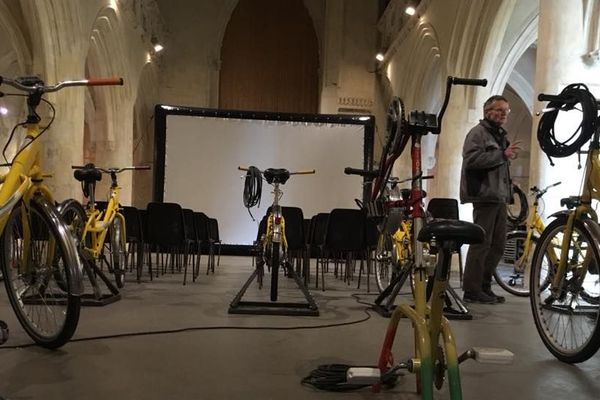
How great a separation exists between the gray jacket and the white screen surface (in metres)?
5.71

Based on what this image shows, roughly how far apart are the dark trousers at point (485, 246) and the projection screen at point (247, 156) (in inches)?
220

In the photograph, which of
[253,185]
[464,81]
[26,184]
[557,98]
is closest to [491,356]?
[464,81]

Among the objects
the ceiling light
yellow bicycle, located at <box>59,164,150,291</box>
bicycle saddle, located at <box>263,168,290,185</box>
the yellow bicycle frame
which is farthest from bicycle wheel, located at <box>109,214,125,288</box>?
the ceiling light

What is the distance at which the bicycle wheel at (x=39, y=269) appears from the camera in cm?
236

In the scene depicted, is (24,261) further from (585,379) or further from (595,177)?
(595,177)

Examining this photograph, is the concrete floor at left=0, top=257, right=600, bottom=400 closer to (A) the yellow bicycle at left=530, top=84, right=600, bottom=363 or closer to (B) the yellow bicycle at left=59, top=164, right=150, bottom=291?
(A) the yellow bicycle at left=530, top=84, right=600, bottom=363

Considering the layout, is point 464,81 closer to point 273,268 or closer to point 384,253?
point 273,268

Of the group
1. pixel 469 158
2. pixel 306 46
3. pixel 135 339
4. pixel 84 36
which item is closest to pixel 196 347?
pixel 135 339

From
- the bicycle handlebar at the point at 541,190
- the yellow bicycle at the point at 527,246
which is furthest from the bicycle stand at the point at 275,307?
the bicycle handlebar at the point at 541,190

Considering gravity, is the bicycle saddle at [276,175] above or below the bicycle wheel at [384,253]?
above

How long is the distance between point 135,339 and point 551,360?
6.94ft

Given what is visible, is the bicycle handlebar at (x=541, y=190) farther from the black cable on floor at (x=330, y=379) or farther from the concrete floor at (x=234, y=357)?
the black cable on floor at (x=330, y=379)

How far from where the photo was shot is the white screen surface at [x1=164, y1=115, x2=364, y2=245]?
9812 mm

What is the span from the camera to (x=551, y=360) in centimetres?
265
